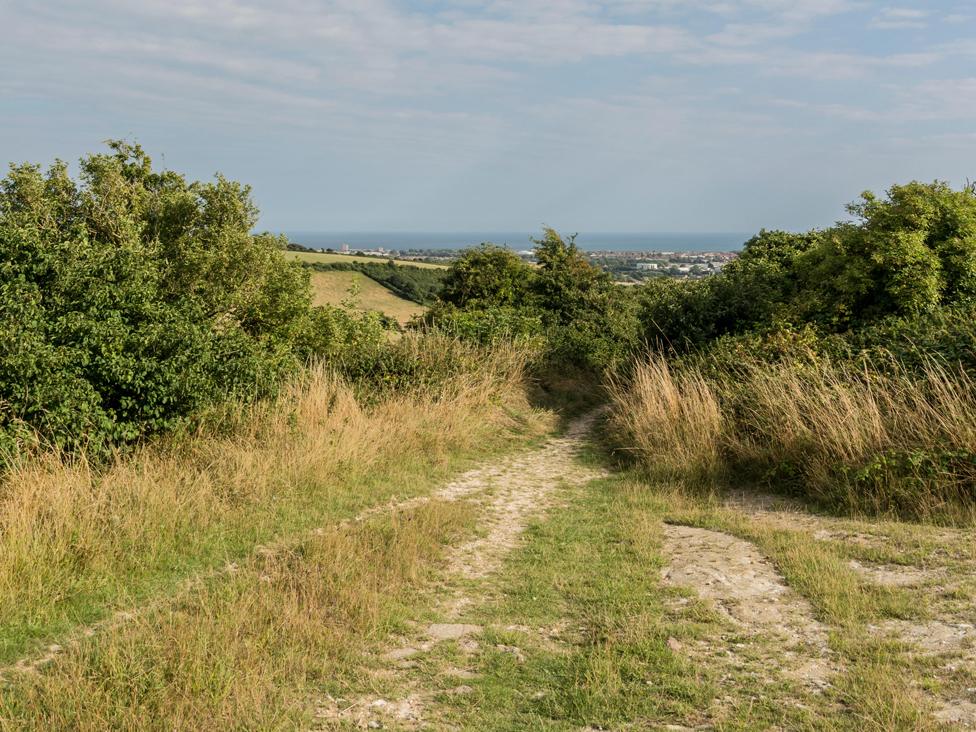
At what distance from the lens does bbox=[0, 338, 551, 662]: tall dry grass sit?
18.3 feet

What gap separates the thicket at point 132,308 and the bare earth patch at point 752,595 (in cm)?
548

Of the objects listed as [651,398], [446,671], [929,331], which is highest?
[929,331]

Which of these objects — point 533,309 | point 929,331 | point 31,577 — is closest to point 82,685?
point 31,577

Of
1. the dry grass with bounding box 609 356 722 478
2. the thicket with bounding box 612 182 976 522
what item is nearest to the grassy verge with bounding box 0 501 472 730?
the dry grass with bounding box 609 356 722 478

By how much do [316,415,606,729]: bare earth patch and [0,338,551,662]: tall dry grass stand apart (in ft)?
2.22

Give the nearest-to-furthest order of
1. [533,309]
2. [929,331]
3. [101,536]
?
Answer: 1. [101,536]
2. [929,331]
3. [533,309]

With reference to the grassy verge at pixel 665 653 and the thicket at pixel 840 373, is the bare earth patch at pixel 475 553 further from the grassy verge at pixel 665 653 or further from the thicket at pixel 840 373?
the thicket at pixel 840 373

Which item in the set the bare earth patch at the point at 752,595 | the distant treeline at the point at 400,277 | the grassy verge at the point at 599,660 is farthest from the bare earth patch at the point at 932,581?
the distant treeline at the point at 400,277

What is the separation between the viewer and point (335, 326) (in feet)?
46.5

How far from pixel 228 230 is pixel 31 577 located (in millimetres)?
7798

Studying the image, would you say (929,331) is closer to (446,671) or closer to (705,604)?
(705,604)

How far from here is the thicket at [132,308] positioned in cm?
762

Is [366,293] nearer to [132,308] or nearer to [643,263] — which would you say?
[132,308]

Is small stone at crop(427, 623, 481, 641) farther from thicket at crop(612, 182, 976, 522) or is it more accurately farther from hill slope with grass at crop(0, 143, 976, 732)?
thicket at crop(612, 182, 976, 522)
